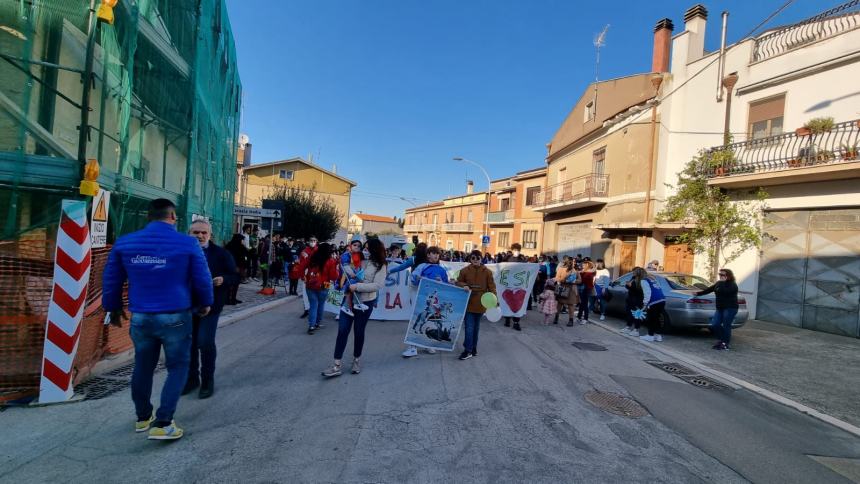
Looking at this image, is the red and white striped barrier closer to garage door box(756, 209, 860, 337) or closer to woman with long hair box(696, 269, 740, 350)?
woman with long hair box(696, 269, 740, 350)

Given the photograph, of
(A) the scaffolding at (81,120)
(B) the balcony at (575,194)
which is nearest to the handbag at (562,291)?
(A) the scaffolding at (81,120)

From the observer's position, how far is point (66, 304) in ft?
13.7

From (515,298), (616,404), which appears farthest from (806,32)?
(616,404)

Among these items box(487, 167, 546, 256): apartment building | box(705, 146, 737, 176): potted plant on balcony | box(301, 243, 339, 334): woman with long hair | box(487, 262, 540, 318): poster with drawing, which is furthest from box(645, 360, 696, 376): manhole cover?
box(487, 167, 546, 256): apartment building

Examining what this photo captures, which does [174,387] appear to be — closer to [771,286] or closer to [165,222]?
[165,222]

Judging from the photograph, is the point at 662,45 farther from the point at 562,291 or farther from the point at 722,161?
the point at 562,291

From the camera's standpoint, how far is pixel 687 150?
1569 cm

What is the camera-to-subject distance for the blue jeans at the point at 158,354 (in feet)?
Result: 10.6

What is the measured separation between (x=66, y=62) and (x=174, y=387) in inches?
245

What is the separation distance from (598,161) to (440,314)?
56.1ft

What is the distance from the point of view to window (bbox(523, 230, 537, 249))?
3088 centimetres

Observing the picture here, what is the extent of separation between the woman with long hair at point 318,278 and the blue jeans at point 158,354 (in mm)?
3748

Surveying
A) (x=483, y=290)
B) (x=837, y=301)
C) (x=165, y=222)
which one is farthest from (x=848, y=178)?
(x=165, y=222)

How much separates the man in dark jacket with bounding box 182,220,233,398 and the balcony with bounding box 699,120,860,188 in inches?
539
